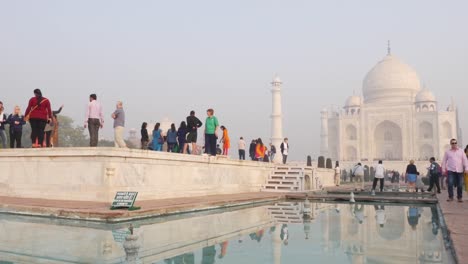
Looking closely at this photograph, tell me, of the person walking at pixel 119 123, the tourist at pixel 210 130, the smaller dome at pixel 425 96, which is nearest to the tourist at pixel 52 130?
the person walking at pixel 119 123

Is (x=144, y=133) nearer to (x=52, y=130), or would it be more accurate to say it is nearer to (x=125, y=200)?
(x=52, y=130)

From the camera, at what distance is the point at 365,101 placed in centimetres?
5866

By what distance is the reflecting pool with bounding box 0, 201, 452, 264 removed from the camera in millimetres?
3756

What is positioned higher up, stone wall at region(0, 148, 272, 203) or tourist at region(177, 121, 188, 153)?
tourist at region(177, 121, 188, 153)

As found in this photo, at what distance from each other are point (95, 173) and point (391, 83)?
174 feet

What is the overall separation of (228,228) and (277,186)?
860 centimetres

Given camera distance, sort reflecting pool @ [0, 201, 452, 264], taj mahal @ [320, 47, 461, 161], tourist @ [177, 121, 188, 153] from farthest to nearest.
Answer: taj mahal @ [320, 47, 461, 161], tourist @ [177, 121, 188, 153], reflecting pool @ [0, 201, 452, 264]

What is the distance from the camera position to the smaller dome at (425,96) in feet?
177

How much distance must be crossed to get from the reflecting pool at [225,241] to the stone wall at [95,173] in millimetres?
1741

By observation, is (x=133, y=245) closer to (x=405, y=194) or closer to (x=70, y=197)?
(x=70, y=197)

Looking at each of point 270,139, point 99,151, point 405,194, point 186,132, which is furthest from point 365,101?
point 99,151

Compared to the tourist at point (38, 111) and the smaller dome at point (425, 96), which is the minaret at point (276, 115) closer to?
the smaller dome at point (425, 96)

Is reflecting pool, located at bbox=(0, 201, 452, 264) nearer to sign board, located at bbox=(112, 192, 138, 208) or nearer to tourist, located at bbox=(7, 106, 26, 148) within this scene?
sign board, located at bbox=(112, 192, 138, 208)

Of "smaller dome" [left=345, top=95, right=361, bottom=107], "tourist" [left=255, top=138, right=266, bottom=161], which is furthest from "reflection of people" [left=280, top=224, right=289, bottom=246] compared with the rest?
"smaller dome" [left=345, top=95, right=361, bottom=107]
